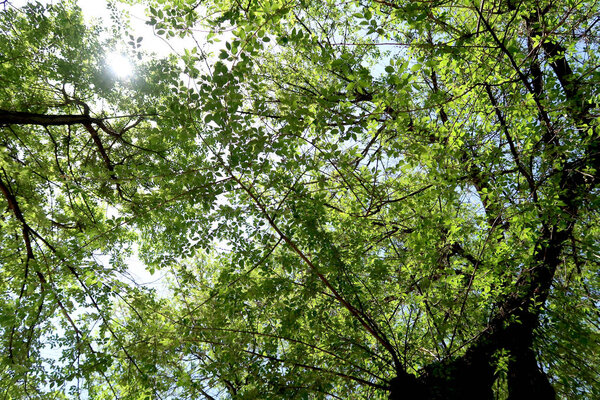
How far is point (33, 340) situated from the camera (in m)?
4.74

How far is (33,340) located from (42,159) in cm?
325

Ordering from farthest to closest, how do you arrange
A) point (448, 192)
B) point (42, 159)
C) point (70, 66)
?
1. point (42, 159)
2. point (70, 66)
3. point (448, 192)

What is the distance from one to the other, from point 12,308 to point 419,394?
5271 millimetres

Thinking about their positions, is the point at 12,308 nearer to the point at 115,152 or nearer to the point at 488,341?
the point at 115,152

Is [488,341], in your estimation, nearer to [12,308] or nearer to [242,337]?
[242,337]

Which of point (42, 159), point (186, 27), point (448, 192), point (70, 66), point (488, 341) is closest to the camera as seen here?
point (186, 27)

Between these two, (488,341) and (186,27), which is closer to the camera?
(186,27)

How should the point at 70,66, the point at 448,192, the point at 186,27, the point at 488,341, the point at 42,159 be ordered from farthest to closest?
the point at 42,159, the point at 70,66, the point at 488,341, the point at 448,192, the point at 186,27

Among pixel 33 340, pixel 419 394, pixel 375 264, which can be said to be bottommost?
pixel 419 394

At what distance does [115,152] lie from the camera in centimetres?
635

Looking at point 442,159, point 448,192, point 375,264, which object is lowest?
point 375,264

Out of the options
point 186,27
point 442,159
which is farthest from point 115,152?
point 442,159

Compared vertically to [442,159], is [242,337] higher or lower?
lower

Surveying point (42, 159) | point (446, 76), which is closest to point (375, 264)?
point (446, 76)
